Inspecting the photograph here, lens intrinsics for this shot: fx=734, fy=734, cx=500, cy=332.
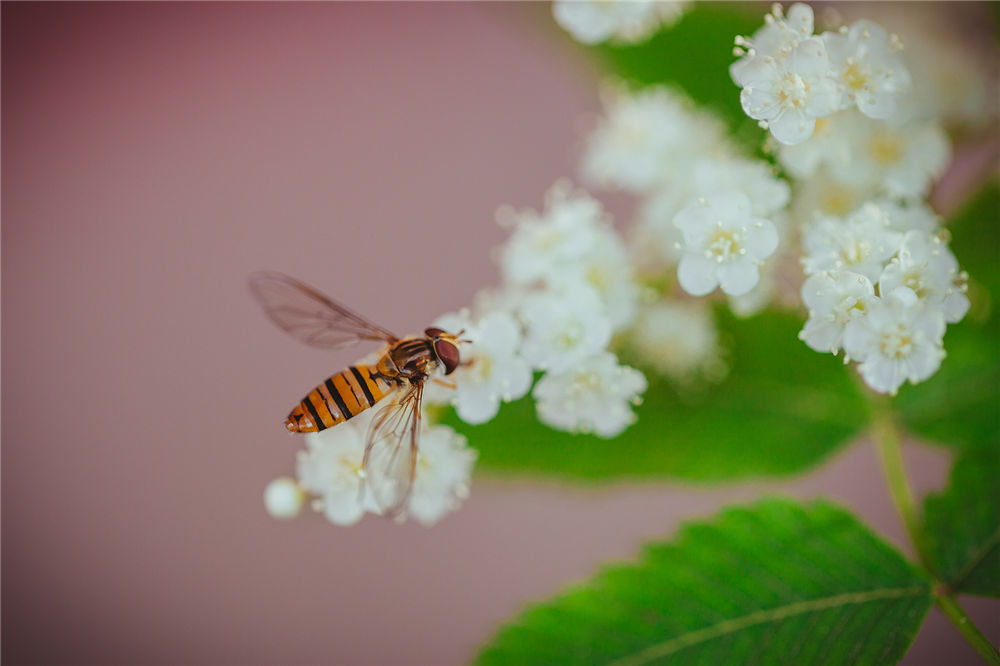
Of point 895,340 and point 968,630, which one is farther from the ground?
point 895,340

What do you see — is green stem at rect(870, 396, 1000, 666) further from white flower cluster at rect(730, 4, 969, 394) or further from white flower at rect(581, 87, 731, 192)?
white flower at rect(581, 87, 731, 192)

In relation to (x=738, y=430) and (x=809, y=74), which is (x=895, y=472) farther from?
(x=809, y=74)

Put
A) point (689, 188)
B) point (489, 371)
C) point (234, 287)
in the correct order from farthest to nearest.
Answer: point (234, 287)
point (689, 188)
point (489, 371)

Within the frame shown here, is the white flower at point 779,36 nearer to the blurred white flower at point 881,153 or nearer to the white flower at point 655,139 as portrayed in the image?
the blurred white flower at point 881,153

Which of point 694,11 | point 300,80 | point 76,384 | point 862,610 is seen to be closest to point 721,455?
point 862,610

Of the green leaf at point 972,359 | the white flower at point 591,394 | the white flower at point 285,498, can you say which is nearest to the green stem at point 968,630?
the green leaf at point 972,359

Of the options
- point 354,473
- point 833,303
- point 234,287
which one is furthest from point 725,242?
point 234,287
